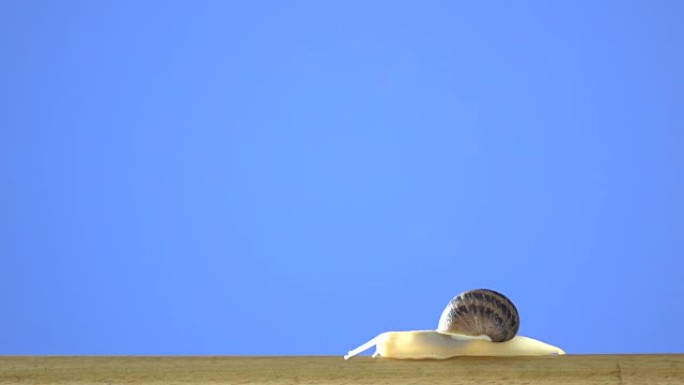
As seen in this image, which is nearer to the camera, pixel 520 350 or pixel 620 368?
pixel 620 368

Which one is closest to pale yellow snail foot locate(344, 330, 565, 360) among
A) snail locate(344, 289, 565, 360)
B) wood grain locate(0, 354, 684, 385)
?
snail locate(344, 289, 565, 360)

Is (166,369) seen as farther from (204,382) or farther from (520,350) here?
(520,350)

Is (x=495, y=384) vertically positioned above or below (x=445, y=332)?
below

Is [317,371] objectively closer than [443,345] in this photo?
Yes

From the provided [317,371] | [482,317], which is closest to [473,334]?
[482,317]

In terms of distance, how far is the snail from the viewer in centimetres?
160

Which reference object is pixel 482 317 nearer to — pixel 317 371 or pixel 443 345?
pixel 443 345

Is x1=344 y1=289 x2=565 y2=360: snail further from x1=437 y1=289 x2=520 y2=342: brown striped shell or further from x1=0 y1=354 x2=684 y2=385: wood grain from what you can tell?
x1=0 y1=354 x2=684 y2=385: wood grain

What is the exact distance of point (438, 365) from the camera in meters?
1.17

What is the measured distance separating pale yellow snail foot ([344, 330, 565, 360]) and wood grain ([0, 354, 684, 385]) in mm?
333

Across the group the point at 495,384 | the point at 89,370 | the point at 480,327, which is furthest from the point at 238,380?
the point at 480,327

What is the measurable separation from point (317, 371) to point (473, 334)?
1.96ft

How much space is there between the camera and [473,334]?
167 centimetres

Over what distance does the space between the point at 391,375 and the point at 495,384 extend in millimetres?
126
